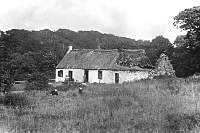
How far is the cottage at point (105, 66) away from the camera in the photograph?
4462 centimetres

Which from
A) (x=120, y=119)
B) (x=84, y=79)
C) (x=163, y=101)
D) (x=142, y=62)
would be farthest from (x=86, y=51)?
(x=120, y=119)

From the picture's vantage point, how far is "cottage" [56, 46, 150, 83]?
44.6 m

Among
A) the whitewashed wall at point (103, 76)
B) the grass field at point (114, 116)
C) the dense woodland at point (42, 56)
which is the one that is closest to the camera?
the grass field at point (114, 116)

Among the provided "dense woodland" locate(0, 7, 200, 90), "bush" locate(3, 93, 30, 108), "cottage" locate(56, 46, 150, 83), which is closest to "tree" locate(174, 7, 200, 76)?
"dense woodland" locate(0, 7, 200, 90)

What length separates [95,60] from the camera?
48.0m

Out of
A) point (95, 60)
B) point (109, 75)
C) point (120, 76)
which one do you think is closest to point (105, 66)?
point (109, 75)

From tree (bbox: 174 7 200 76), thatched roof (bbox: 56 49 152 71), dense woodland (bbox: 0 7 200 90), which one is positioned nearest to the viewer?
dense woodland (bbox: 0 7 200 90)

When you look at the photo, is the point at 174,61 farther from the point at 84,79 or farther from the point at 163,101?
the point at 163,101

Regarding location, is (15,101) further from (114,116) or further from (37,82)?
(37,82)

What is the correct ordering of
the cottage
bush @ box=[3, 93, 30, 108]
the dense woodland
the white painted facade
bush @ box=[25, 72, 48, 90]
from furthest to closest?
the cottage < the white painted facade < bush @ box=[25, 72, 48, 90] < the dense woodland < bush @ box=[3, 93, 30, 108]

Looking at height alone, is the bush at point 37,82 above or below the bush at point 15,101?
above

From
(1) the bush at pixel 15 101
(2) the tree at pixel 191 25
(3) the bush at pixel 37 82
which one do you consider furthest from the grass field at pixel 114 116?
(2) the tree at pixel 191 25

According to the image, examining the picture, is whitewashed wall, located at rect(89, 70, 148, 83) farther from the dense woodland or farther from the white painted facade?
the dense woodland

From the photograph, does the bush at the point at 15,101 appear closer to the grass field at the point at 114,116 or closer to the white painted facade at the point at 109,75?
the grass field at the point at 114,116
